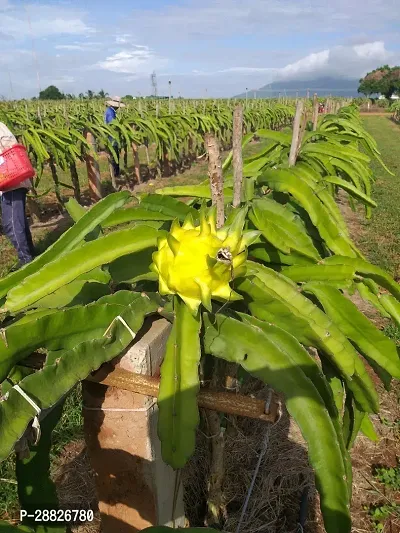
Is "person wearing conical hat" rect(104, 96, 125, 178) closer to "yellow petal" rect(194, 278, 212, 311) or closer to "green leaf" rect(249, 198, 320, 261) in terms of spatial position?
"green leaf" rect(249, 198, 320, 261)

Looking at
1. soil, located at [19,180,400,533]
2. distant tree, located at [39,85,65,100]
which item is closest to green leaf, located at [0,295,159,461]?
soil, located at [19,180,400,533]

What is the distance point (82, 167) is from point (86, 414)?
1185 centimetres

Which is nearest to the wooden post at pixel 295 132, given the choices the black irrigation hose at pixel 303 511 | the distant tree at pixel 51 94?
the black irrigation hose at pixel 303 511

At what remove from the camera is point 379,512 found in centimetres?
218

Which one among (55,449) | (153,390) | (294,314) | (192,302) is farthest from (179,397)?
(55,449)

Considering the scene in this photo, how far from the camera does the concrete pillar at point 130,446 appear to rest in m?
1.09

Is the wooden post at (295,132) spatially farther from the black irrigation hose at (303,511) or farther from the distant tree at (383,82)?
the distant tree at (383,82)

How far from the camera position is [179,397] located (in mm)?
1000

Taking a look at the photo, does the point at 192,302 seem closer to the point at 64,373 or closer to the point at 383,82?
the point at 64,373

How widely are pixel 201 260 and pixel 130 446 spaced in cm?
55

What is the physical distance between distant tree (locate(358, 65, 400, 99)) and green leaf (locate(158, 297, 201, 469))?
61101 millimetres

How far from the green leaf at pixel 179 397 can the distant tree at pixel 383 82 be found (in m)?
61.1

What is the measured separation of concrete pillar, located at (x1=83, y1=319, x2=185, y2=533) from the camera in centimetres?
109

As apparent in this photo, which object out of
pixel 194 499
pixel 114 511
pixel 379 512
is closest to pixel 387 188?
pixel 379 512
